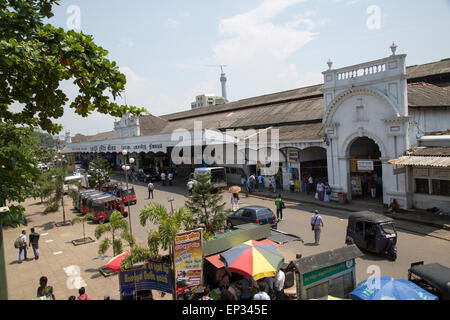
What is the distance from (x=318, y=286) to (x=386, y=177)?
480 inches

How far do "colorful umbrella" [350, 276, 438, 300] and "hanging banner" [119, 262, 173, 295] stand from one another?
447 centimetres

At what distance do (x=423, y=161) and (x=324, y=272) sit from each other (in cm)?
1042

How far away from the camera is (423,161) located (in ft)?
49.3

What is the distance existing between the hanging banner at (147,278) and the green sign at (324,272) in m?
3.43

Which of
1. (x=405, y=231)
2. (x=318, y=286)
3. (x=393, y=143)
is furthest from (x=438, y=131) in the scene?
(x=318, y=286)

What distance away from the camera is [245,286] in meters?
8.09

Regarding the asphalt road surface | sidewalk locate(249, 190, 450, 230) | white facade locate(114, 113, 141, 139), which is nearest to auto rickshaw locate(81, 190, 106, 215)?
the asphalt road surface

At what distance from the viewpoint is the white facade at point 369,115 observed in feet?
55.1

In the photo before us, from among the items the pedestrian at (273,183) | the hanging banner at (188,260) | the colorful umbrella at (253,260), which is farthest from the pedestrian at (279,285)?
the pedestrian at (273,183)

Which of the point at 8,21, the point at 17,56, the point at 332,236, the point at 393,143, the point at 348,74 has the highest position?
the point at 348,74

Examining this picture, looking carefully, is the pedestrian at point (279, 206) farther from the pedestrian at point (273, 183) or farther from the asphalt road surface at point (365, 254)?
the pedestrian at point (273, 183)
